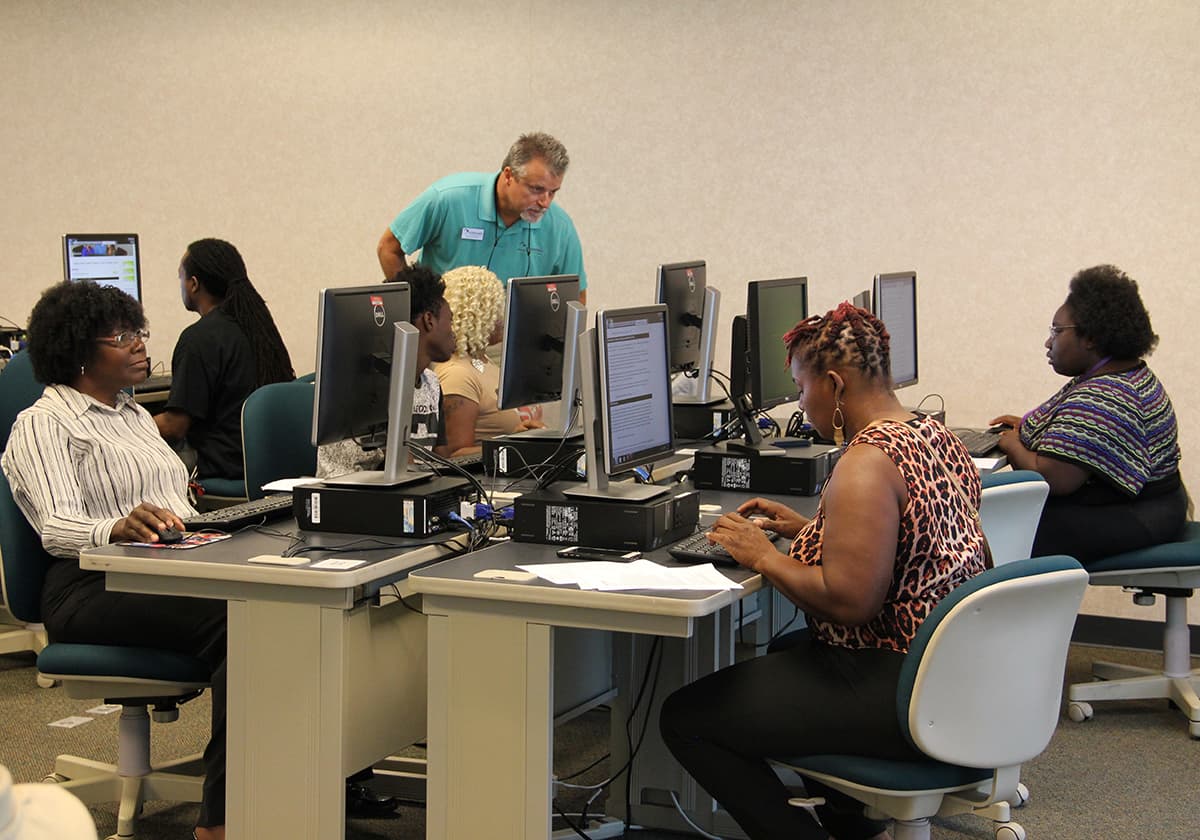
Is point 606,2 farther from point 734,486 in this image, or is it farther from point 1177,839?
point 1177,839

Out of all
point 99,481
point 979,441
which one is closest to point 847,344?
point 99,481

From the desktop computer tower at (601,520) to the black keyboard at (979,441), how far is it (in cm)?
150

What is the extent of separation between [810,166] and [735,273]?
20.0 inches

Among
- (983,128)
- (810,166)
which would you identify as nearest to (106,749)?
(810,166)

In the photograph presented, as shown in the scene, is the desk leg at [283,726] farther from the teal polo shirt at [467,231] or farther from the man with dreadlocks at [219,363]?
the teal polo shirt at [467,231]

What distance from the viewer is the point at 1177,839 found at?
10.3ft

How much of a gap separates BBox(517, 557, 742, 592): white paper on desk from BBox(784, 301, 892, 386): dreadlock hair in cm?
45

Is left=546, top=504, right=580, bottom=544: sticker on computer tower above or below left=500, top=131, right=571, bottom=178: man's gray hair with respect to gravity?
below

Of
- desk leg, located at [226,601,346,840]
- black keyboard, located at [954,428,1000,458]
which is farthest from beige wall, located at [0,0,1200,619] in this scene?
desk leg, located at [226,601,346,840]

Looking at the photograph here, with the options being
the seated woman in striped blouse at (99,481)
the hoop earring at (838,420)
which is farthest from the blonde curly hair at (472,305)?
the hoop earring at (838,420)

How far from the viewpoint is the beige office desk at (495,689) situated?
2395 mm

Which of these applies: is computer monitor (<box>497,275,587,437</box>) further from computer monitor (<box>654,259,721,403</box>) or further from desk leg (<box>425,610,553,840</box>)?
desk leg (<box>425,610,553,840</box>)

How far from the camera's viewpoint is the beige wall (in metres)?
4.81

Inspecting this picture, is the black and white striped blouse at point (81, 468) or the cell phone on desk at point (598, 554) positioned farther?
the black and white striped blouse at point (81, 468)
